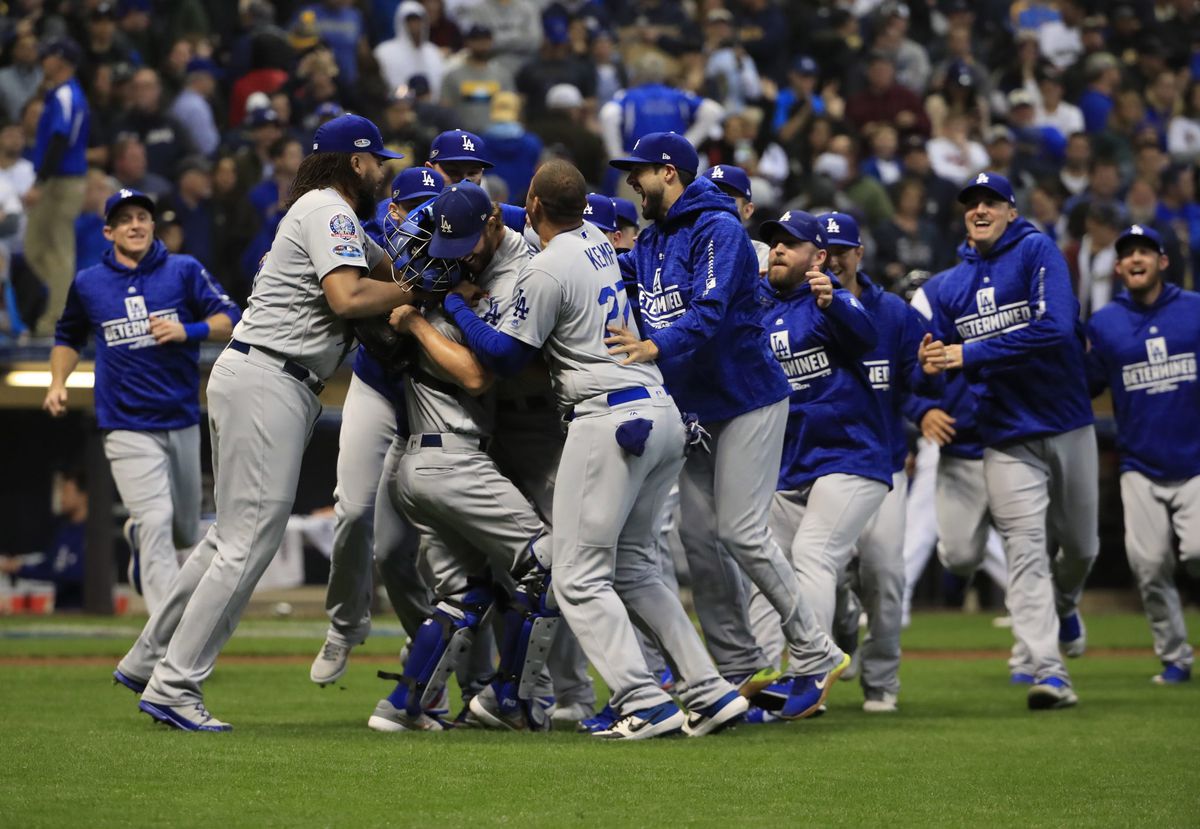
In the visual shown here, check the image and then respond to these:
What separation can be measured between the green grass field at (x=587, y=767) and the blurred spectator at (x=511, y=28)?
35.6 feet

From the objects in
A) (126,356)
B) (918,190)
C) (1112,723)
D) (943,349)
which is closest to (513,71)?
(918,190)

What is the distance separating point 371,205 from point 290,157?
7488 millimetres

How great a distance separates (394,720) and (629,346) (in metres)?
1.90

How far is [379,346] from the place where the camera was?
24.4 ft

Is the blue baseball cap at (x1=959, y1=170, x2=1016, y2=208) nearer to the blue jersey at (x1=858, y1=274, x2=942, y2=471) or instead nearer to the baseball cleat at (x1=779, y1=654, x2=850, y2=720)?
the blue jersey at (x1=858, y1=274, x2=942, y2=471)

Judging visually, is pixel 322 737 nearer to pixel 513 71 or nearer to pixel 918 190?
pixel 918 190

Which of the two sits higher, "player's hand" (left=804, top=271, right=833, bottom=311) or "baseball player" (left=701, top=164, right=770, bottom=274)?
"baseball player" (left=701, top=164, right=770, bottom=274)

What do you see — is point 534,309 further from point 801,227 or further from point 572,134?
point 572,134

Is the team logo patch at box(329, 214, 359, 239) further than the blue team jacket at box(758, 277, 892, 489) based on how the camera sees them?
No

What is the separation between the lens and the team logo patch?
7168 mm

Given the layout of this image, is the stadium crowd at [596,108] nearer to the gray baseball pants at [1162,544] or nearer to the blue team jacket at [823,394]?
the gray baseball pants at [1162,544]

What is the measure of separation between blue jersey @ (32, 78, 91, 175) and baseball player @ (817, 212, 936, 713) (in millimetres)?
7527

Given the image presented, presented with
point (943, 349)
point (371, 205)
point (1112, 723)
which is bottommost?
point (1112, 723)

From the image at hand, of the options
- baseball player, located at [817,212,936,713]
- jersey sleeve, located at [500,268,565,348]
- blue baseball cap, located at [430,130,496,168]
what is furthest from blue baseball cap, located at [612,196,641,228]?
jersey sleeve, located at [500,268,565,348]
